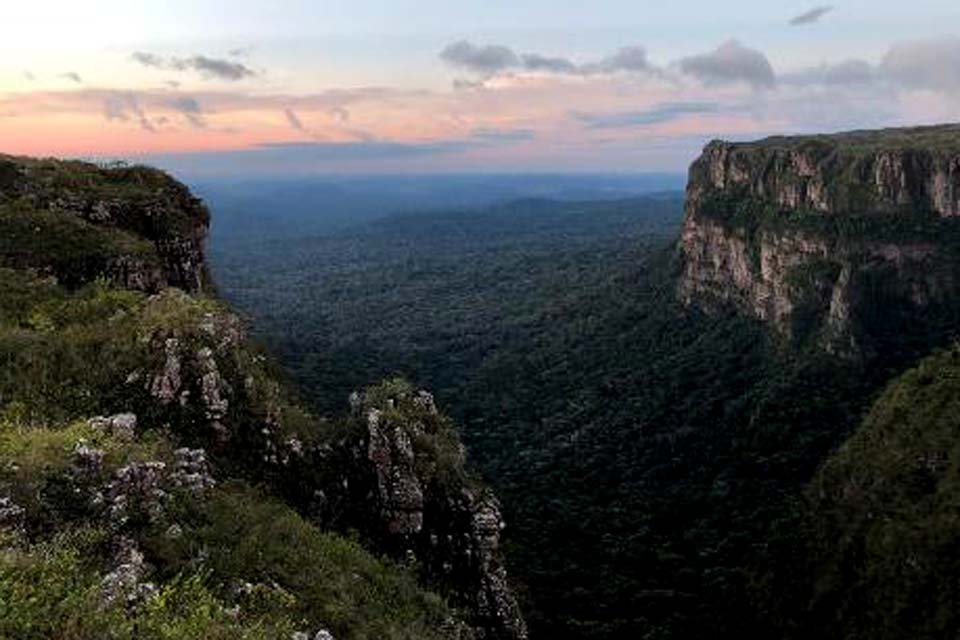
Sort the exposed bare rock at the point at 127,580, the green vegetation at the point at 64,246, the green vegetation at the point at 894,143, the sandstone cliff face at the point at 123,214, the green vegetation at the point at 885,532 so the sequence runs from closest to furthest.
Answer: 1. the exposed bare rock at the point at 127,580
2. the green vegetation at the point at 64,246
3. the sandstone cliff face at the point at 123,214
4. the green vegetation at the point at 885,532
5. the green vegetation at the point at 894,143

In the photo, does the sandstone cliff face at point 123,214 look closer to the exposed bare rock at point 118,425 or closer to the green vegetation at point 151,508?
the green vegetation at point 151,508

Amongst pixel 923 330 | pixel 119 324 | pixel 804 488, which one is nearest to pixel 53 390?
pixel 119 324

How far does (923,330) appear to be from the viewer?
505ft

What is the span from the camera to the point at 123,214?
4875cm

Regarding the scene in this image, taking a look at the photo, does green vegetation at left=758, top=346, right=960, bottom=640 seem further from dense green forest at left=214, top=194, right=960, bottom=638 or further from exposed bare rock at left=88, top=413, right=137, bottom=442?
exposed bare rock at left=88, top=413, right=137, bottom=442

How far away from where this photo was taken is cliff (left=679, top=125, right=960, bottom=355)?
15650cm

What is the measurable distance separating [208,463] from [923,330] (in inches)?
5799

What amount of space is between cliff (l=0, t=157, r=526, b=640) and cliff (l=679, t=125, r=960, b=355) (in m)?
133

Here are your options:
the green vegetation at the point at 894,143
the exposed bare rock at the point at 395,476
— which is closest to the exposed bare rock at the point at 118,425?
the exposed bare rock at the point at 395,476

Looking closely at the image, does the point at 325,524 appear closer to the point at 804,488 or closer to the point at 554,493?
the point at 804,488

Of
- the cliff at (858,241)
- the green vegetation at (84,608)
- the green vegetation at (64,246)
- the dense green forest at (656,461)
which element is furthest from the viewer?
the cliff at (858,241)

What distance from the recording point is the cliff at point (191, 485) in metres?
19.4

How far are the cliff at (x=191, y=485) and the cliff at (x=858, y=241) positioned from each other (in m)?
133

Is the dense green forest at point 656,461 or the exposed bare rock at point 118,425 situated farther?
the dense green forest at point 656,461
